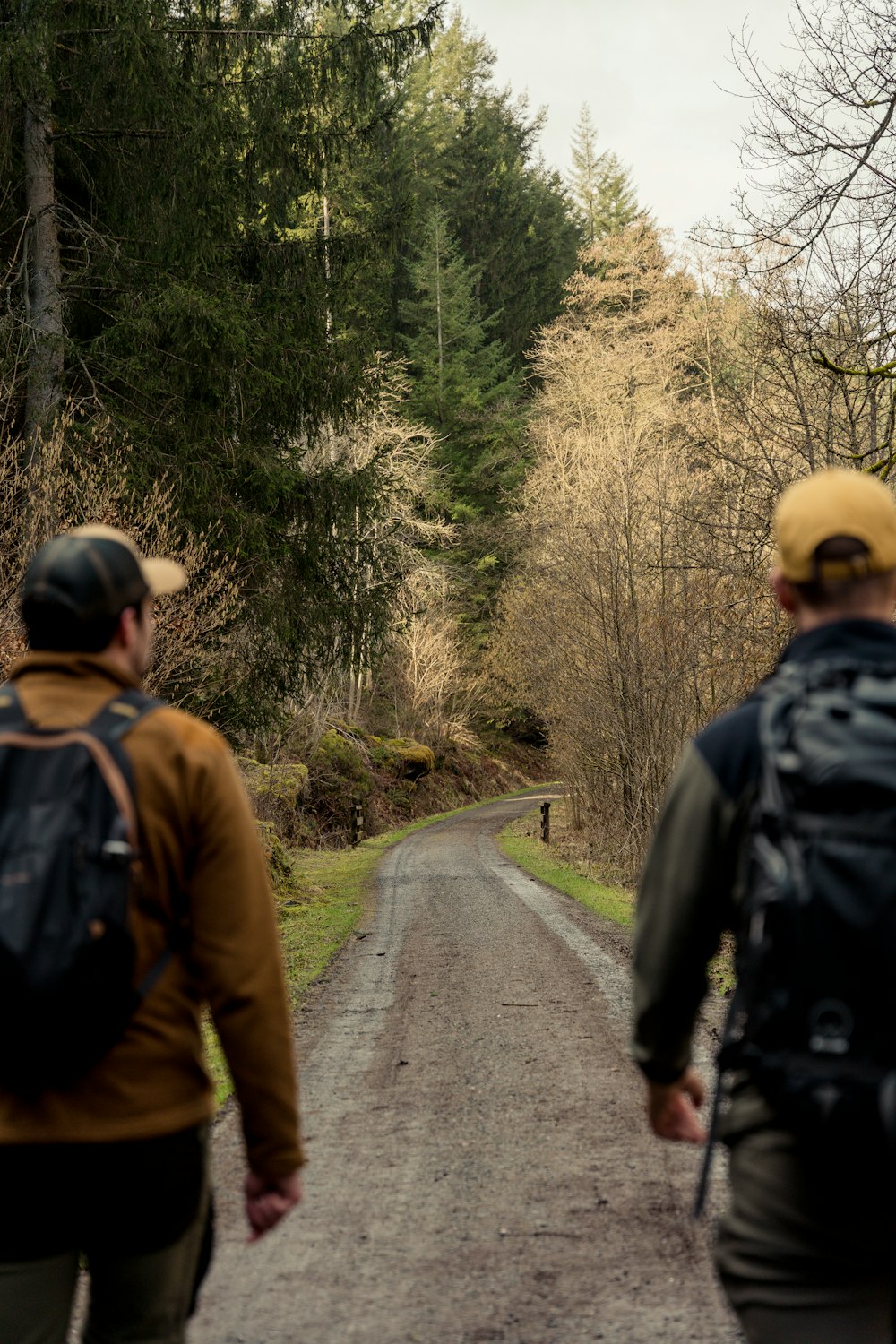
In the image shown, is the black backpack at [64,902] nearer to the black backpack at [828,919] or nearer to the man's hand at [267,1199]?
the man's hand at [267,1199]

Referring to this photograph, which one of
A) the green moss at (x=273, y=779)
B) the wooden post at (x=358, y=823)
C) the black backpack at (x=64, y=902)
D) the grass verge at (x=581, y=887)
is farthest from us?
the wooden post at (x=358, y=823)

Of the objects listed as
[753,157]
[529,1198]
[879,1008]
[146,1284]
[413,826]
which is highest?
[753,157]

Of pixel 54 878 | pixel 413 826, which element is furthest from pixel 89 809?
pixel 413 826

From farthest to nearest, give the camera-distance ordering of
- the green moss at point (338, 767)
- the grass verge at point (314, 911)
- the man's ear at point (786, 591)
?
1. the green moss at point (338, 767)
2. the grass verge at point (314, 911)
3. the man's ear at point (786, 591)

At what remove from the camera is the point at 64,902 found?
2.08 m

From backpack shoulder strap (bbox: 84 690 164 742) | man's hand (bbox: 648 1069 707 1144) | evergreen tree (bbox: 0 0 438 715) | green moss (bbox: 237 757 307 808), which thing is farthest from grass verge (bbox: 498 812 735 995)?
backpack shoulder strap (bbox: 84 690 164 742)

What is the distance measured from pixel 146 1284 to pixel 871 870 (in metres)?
1.41

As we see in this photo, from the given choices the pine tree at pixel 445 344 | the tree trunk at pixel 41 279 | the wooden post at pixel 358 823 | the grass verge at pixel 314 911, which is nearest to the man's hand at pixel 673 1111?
the grass verge at pixel 314 911

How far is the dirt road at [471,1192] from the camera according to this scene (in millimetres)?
4168

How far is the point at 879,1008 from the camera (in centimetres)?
184

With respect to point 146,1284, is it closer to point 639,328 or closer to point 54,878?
point 54,878

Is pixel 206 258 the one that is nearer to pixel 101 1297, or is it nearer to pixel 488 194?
pixel 101 1297

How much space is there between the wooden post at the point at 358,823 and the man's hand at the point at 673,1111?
1088 inches

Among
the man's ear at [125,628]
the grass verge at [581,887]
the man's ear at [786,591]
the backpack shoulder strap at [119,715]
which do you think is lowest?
the grass verge at [581,887]
